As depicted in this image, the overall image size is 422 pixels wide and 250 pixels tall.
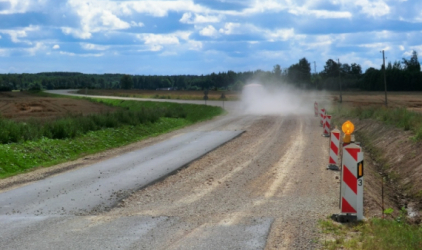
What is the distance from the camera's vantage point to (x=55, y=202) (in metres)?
10.8

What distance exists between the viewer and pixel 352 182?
9.31 metres

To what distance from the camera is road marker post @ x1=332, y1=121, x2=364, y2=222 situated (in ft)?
30.0

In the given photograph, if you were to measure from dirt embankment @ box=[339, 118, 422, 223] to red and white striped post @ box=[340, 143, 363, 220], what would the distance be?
876mm

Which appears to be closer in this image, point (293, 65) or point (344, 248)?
point (344, 248)

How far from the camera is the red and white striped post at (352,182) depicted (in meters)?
9.18

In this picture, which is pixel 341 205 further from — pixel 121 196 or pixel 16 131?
pixel 16 131

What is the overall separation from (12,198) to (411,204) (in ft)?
30.2

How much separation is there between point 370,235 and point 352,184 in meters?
1.40

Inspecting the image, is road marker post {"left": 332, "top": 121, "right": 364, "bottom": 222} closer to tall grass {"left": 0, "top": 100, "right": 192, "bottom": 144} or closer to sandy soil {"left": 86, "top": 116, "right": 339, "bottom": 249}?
sandy soil {"left": 86, "top": 116, "right": 339, "bottom": 249}

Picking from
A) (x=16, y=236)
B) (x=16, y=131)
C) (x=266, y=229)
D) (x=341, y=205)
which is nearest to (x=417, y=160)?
(x=341, y=205)

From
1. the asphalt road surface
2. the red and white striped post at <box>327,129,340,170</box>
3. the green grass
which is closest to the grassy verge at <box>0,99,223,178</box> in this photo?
the asphalt road surface

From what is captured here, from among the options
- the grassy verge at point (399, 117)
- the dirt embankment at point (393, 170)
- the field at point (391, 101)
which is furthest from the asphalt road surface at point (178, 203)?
the field at point (391, 101)

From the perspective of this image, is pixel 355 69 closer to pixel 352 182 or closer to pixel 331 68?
pixel 331 68

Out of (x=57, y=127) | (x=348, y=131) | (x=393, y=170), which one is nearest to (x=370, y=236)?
(x=348, y=131)
